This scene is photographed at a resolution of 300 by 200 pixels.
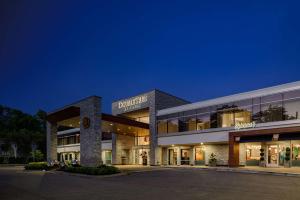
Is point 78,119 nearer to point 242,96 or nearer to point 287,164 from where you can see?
point 242,96

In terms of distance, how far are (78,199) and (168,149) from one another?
101 ft

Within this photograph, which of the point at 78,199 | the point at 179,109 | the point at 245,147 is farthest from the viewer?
the point at 179,109

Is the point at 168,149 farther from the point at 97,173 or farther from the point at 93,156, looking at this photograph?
the point at 97,173

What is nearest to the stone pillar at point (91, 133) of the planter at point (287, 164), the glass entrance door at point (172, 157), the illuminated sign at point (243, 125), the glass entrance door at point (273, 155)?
the illuminated sign at point (243, 125)

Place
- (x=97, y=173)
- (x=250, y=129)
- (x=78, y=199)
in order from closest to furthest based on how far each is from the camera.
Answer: (x=78, y=199) → (x=97, y=173) → (x=250, y=129)


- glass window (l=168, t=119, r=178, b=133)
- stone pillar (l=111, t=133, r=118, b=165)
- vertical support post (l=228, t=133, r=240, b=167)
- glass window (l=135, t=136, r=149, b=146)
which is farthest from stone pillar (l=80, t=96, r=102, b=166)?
stone pillar (l=111, t=133, r=118, b=165)

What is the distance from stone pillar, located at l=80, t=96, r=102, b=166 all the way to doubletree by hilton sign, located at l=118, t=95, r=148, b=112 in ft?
52.4

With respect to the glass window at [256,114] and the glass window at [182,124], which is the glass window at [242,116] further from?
the glass window at [182,124]

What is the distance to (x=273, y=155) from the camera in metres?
32.6

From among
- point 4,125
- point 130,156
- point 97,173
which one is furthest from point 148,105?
point 4,125

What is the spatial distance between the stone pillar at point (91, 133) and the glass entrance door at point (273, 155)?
1670 centimetres

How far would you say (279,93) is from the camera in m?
29.2

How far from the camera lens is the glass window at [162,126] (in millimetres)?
41731

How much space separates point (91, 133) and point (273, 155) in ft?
58.4
